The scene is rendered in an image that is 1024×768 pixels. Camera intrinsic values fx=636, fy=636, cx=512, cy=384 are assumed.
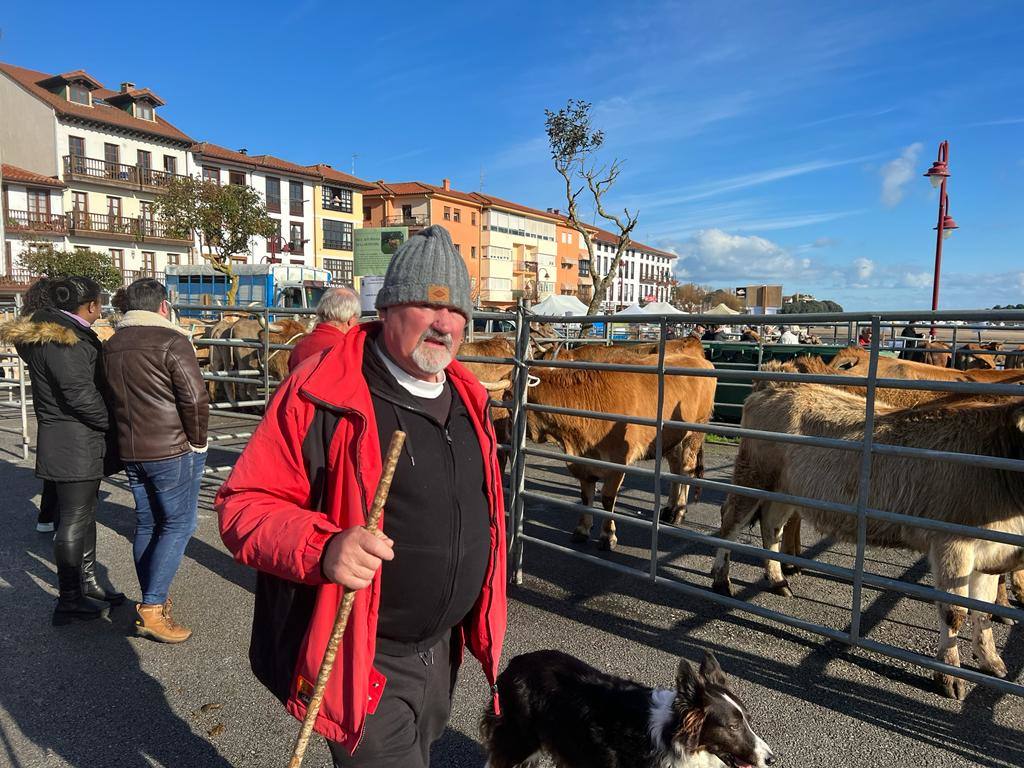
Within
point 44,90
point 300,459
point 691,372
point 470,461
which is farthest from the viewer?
point 44,90

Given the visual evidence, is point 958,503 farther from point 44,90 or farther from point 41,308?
point 44,90

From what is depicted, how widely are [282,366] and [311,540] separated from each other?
704cm

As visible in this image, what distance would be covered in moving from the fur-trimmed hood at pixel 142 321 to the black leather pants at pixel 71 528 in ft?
3.40

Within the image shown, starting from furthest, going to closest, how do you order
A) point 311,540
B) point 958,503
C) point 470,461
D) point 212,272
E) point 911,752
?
1. point 212,272
2. point 958,503
3. point 911,752
4. point 470,461
5. point 311,540

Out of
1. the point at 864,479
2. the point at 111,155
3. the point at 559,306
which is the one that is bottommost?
the point at 864,479

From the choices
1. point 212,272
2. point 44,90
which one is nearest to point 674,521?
point 212,272

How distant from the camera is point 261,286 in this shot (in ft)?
72.5

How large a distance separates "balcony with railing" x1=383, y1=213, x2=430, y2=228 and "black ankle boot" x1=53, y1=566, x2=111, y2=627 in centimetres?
5090

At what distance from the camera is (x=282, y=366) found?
8102mm

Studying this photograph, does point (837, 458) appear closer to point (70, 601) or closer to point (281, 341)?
point (70, 601)

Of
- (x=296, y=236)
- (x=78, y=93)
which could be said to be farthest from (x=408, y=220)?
(x=78, y=93)

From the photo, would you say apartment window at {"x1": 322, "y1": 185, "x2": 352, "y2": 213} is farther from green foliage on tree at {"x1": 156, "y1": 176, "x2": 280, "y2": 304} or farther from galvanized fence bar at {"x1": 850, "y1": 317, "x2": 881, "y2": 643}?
galvanized fence bar at {"x1": 850, "y1": 317, "x2": 881, "y2": 643}

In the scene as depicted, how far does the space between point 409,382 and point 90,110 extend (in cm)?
4755

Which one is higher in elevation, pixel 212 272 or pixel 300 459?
pixel 212 272
